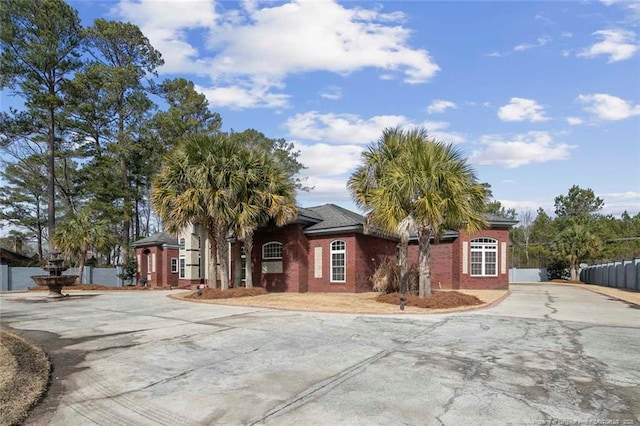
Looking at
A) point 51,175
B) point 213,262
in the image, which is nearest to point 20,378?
point 213,262

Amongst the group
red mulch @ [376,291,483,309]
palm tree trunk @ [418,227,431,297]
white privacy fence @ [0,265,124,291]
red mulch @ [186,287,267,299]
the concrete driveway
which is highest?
palm tree trunk @ [418,227,431,297]

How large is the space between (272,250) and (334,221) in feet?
13.5

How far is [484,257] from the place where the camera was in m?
25.8

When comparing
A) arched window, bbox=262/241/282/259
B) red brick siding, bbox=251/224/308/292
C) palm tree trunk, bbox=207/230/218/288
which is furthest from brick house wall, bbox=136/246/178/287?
palm tree trunk, bbox=207/230/218/288

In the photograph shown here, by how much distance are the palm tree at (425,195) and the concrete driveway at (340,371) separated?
162 inches

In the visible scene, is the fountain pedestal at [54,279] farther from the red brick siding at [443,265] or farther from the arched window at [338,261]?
the red brick siding at [443,265]

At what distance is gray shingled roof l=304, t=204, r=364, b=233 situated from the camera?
22422 mm

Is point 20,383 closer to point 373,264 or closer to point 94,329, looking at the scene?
point 94,329

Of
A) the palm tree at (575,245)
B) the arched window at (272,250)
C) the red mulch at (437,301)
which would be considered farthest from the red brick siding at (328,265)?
the palm tree at (575,245)

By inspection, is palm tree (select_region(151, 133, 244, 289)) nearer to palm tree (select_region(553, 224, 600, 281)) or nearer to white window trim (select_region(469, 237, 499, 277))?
white window trim (select_region(469, 237, 499, 277))

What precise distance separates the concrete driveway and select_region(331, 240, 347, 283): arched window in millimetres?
10747

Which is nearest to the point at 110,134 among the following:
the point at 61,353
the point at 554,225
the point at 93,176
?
the point at 93,176

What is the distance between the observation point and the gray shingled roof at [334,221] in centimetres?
2242

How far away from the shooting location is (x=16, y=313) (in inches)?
595
